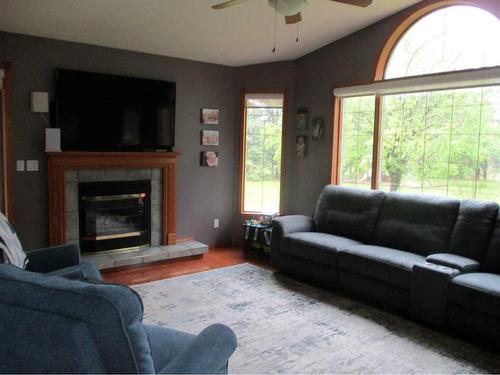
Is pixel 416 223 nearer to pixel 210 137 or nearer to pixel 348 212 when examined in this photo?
pixel 348 212

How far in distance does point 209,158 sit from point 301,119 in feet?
4.29

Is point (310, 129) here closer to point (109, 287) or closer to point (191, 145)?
point (191, 145)

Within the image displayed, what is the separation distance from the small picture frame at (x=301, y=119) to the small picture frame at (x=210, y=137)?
1083 mm

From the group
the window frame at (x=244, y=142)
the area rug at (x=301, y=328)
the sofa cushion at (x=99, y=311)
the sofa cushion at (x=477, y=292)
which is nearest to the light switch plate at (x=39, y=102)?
the area rug at (x=301, y=328)

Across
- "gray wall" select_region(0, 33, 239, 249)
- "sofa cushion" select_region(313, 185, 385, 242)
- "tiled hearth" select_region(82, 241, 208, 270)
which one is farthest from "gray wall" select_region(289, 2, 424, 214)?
"tiled hearth" select_region(82, 241, 208, 270)

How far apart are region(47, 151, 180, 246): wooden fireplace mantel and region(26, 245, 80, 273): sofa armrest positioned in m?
1.56

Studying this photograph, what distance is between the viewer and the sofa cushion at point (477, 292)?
2809 millimetres

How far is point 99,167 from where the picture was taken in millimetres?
A: 4680

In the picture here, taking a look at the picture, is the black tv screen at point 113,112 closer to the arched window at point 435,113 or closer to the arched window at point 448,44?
the arched window at point 435,113

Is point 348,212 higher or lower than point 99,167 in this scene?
lower

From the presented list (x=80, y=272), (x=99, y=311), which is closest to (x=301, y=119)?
(x=80, y=272)

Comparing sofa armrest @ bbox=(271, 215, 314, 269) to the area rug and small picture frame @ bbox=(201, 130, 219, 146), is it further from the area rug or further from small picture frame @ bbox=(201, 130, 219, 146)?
small picture frame @ bbox=(201, 130, 219, 146)

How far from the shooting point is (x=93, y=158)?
15.0 ft

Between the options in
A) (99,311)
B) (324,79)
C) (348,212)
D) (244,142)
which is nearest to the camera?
(99,311)
